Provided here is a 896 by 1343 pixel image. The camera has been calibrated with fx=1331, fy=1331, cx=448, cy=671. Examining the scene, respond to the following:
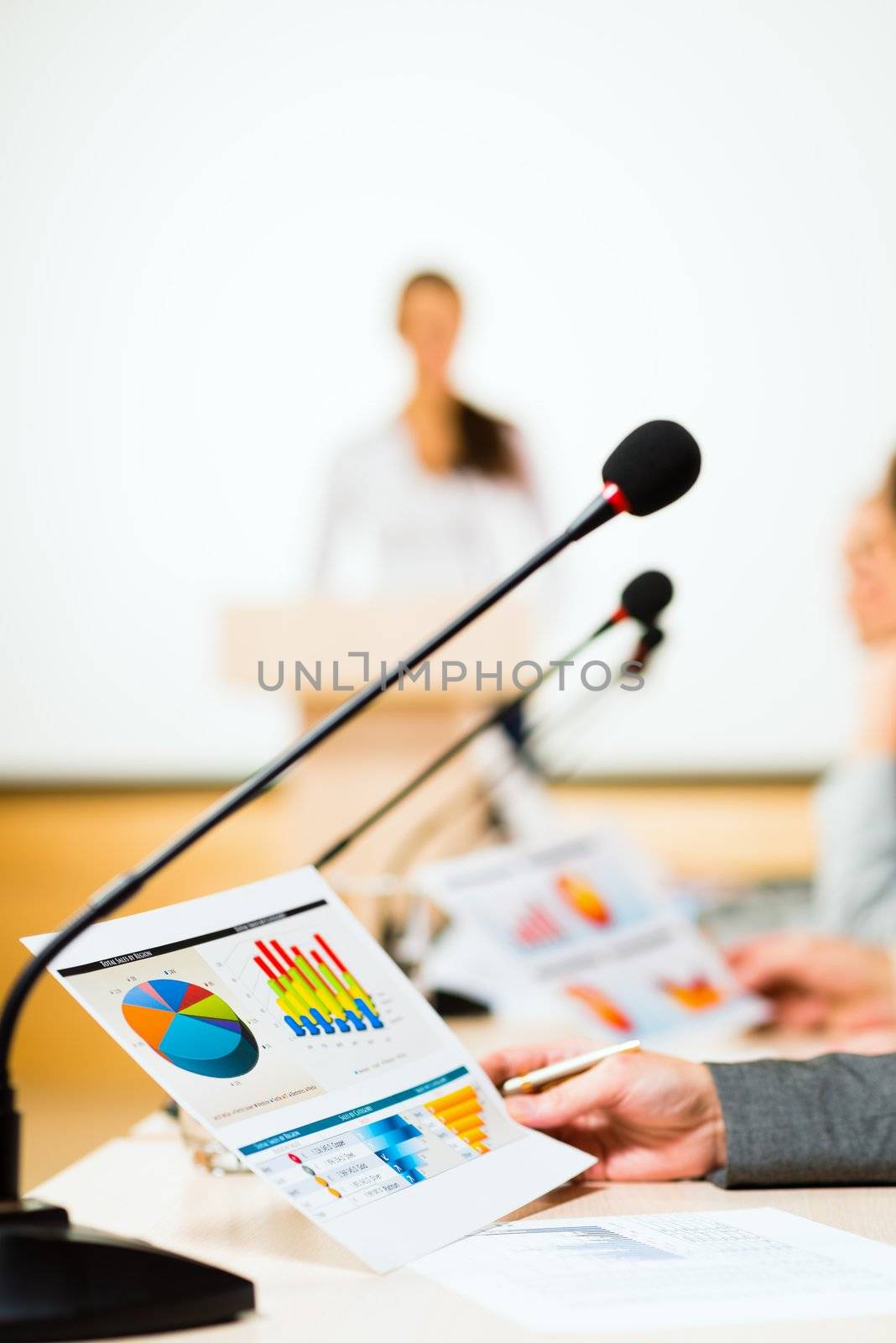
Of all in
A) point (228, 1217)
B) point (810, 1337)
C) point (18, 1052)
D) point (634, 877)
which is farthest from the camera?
point (18, 1052)

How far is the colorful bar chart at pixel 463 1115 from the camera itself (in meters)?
0.72

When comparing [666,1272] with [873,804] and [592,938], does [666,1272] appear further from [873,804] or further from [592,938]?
[873,804]

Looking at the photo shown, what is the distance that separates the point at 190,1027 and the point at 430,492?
2694mm

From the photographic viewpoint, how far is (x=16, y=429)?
344cm

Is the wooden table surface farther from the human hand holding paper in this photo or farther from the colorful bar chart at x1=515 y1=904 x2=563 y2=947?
the colorful bar chart at x1=515 y1=904 x2=563 y2=947

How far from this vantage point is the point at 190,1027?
0.67 meters

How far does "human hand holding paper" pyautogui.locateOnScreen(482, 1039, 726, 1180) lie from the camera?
2.50 ft

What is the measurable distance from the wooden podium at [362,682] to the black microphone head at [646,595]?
0.53 metres

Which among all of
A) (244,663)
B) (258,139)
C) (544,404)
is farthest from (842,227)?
(244,663)

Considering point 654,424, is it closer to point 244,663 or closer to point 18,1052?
point 244,663

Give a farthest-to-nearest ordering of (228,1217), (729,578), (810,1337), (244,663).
A: (729,578) → (244,663) → (228,1217) → (810,1337)

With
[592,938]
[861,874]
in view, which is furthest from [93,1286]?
[861,874]

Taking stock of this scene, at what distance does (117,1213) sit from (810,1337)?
37 centimetres
